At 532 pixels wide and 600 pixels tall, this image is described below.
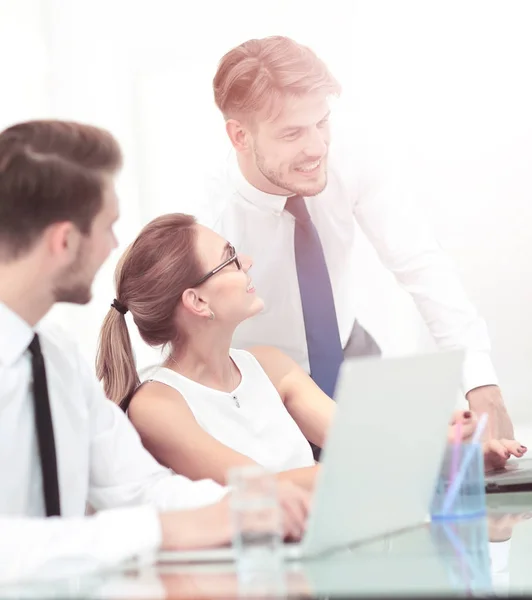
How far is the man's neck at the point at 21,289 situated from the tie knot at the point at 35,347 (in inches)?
1.4

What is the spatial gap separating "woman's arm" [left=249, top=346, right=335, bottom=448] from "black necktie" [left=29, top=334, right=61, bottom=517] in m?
1.01

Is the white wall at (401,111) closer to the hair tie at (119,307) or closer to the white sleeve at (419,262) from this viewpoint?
the white sleeve at (419,262)

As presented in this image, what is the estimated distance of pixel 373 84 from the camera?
329 centimetres

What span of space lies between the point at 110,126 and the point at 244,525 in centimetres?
233

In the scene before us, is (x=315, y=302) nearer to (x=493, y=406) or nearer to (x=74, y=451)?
(x=493, y=406)

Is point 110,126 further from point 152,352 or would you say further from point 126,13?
point 152,352

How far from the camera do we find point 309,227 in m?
3.18

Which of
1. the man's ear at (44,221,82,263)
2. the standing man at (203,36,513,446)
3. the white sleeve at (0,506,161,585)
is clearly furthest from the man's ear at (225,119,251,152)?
the white sleeve at (0,506,161,585)

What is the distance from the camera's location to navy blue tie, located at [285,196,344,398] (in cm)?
315

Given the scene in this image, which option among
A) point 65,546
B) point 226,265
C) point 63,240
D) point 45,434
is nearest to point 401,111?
point 226,265

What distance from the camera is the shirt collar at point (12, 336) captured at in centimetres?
167

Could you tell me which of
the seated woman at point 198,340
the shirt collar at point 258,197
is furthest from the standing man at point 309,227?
the seated woman at point 198,340

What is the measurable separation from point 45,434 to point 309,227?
163 cm

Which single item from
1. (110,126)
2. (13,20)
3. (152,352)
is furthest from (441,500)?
(13,20)
